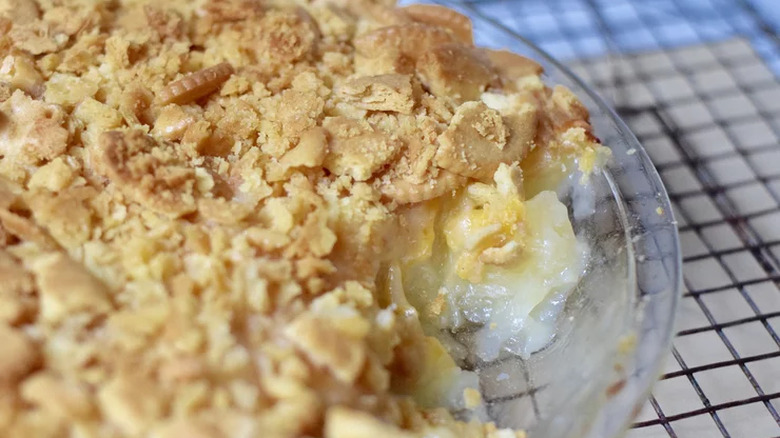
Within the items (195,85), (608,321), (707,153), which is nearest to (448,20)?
(195,85)

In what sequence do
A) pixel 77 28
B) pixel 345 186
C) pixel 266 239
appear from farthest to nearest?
pixel 77 28
pixel 345 186
pixel 266 239

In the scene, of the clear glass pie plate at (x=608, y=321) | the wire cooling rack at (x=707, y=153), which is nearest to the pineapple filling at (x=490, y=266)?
the clear glass pie plate at (x=608, y=321)

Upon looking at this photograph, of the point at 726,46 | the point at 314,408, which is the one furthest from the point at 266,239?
the point at 726,46

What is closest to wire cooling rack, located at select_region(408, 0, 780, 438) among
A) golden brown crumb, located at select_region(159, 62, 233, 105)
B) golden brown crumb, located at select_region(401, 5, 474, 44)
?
golden brown crumb, located at select_region(401, 5, 474, 44)

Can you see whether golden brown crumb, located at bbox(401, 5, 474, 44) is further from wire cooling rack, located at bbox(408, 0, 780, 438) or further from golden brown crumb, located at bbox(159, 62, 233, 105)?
golden brown crumb, located at bbox(159, 62, 233, 105)

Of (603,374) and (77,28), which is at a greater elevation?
(77,28)

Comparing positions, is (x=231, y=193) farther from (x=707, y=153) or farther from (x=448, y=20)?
(x=707, y=153)

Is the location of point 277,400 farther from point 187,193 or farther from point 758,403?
point 758,403
